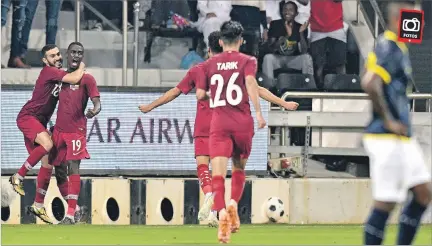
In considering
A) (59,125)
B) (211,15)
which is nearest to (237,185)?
(59,125)

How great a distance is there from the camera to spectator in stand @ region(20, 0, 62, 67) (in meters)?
19.8

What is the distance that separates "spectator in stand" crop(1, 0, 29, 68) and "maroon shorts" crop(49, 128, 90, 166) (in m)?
3.34

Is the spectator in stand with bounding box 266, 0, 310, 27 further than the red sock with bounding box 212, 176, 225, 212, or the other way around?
the spectator in stand with bounding box 266, 0, 310, 27

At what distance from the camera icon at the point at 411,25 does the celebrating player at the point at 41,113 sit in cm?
506

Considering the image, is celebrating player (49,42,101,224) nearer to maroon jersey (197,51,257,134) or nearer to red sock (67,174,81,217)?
red sock (67,174,81,217)

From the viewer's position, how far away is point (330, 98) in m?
18.7

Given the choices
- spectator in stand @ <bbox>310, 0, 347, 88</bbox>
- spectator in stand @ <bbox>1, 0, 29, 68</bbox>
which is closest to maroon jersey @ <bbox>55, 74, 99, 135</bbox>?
spectator in stand @ <bbox>1, 0, 29, 68</bbox>

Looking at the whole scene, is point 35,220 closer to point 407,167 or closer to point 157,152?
point 157,152

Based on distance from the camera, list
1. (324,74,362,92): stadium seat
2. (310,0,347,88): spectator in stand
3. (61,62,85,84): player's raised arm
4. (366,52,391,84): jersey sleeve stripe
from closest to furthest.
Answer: (366,52,391,84): jersey sleeve stripe → (61,62,85,84): player's raised arm → (324,74,362,92): stadium seat → (310,0,347,88): spectator in stand

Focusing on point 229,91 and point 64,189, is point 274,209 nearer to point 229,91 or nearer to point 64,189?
point 64,189

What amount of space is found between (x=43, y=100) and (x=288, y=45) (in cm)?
491

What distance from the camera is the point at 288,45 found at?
2069 centimetres

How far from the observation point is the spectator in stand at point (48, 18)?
19.8 metres

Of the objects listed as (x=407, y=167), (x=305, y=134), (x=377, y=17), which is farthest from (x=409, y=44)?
(x=407, y=167)
